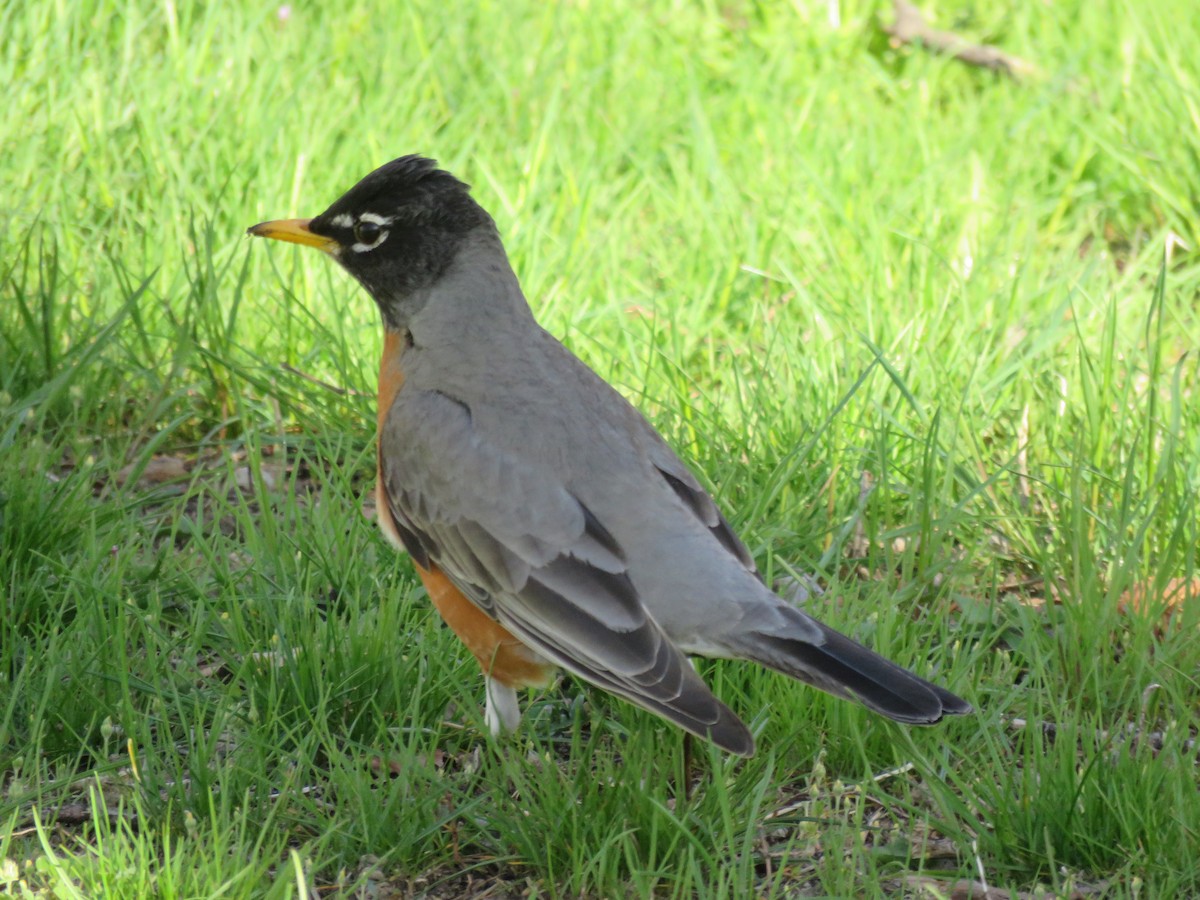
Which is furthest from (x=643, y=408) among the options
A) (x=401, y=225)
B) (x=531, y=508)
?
(x=531, y=508)

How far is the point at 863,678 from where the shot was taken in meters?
2.93

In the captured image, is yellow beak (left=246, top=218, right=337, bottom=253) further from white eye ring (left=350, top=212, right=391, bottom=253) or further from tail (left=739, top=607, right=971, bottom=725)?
tail (left=739, top=607, right=971, bottom=725)

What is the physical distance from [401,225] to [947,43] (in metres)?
4.47

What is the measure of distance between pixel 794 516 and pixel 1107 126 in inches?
123

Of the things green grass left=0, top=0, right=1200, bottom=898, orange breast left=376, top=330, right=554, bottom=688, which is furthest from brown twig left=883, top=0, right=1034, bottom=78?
orange breast left=376, top=330, right=554, bottom=688

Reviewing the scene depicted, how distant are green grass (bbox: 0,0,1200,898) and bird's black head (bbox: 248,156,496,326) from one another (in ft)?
2.05

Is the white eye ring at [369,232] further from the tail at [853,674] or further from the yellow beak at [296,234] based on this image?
the tail at [853,674]

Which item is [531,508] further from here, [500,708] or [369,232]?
[369,232]

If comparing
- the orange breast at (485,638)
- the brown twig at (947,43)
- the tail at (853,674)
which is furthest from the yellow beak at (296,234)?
the brown twig at (947,43)

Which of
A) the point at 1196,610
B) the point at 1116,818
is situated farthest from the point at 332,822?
the point at 1196,610

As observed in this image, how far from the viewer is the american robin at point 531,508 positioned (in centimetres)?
303

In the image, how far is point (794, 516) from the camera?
13.8ft

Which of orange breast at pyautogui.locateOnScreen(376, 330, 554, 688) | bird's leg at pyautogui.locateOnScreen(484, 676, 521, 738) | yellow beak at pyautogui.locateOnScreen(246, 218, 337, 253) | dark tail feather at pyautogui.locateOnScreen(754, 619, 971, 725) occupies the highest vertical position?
yellow beak at pyautogui.locateOnScreen(246, 218, 337, 253)

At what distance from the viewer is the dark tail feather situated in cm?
290
